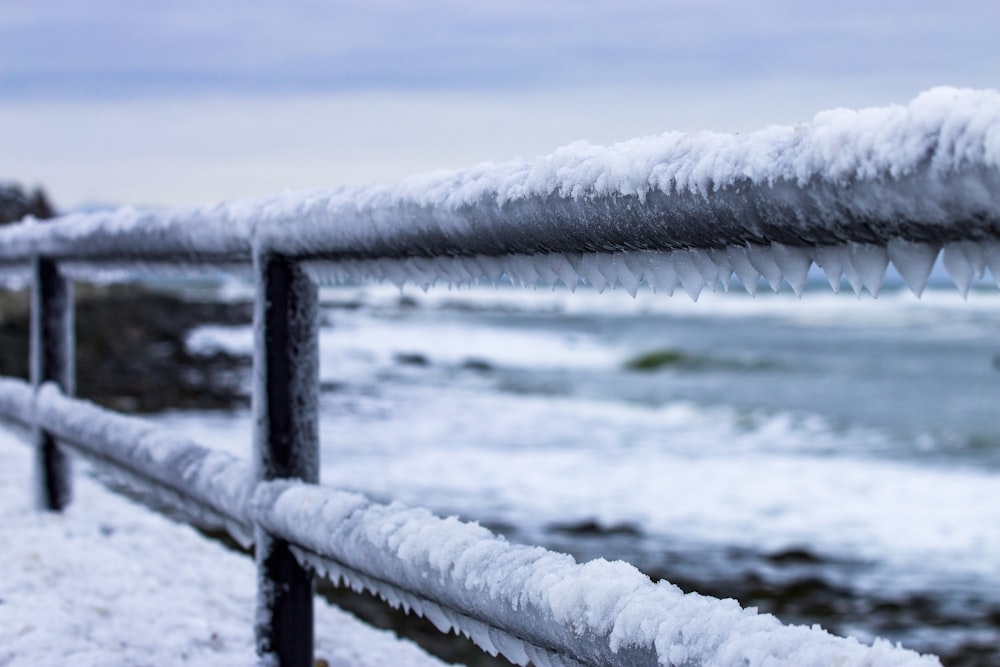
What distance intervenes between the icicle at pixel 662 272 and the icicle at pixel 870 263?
211 mm

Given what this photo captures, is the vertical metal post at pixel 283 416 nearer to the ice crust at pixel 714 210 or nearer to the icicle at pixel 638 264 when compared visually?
the ice crust at pixel 714 210

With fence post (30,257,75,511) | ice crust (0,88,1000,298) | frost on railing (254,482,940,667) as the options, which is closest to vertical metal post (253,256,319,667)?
frost on railing (254,482,940,667)

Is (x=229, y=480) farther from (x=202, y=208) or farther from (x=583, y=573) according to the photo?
(x=583, y=573)

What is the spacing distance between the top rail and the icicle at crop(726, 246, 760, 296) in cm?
1

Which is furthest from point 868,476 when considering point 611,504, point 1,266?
point 1,266

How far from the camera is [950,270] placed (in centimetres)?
84

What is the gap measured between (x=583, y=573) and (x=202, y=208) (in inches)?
53.8

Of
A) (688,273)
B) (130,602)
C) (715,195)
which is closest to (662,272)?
(688,273)

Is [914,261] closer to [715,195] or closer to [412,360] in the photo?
[715,195]

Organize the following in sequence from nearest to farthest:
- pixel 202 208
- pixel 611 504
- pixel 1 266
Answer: pixel 202 208 → pixel 1 266 → pixel 611 504

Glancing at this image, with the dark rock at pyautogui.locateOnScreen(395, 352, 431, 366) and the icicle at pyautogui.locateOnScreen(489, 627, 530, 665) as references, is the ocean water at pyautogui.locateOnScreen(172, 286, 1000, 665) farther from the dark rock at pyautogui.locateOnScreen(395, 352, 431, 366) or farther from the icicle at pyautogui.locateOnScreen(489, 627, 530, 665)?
the icicle at pyautogui.locateOnScreen(489, 627, 530, 665)

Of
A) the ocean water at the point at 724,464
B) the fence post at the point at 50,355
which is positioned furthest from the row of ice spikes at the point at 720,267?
the fence post at the point at 50,355

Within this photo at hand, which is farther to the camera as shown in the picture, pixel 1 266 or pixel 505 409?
pixel 505 409

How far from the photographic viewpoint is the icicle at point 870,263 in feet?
2.92
